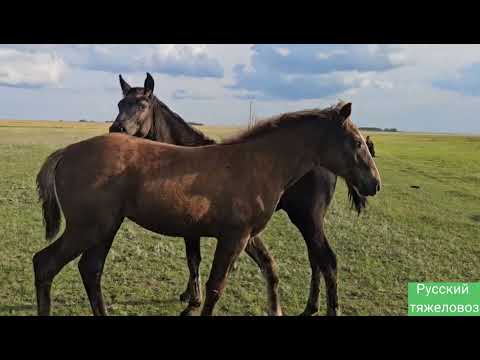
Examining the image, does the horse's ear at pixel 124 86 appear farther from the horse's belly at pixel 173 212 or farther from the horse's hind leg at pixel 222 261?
the horse's hind leg at pixel 222 261

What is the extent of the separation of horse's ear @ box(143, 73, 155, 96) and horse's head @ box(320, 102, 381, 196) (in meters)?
2.50

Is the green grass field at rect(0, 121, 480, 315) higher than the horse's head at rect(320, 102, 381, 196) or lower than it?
lower

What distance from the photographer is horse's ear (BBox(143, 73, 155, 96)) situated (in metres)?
5.26

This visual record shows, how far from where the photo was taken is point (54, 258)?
12.6 feet

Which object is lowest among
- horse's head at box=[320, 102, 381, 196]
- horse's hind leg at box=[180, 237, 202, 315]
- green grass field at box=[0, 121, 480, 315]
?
green grass field at box=[0, 121, 480, 315]

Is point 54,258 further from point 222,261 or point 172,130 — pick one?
point 172,130

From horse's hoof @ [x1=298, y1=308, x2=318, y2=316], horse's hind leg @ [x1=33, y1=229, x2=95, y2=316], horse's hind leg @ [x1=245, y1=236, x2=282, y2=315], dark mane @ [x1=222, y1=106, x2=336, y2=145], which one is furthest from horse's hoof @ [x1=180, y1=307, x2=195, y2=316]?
dark mane @ [x1=222, y1=106, x2=336, y2=145]

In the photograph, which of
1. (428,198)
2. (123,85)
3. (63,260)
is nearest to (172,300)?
(63,260)

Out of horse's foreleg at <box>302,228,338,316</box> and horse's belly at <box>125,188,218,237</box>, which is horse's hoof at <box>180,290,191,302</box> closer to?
horse's foreleg at <box>302,228,338,316</box>

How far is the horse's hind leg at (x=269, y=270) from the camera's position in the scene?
4.89 meters

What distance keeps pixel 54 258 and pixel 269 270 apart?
8.04 ft

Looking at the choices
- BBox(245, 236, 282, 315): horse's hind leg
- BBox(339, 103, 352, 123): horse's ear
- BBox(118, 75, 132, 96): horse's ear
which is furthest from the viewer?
BBox(118, 75, 132, 96): horse's ear

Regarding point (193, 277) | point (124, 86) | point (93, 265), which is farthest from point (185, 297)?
point (124, 86)
